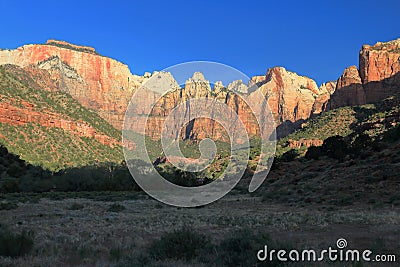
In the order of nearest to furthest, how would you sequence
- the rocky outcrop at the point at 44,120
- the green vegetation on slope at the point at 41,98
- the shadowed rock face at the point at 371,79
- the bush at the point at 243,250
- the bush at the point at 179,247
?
the bush at the point at 243,250
the bush at the point at 179,247
the rocky outcrop at the point at 44,120
the green vegetation on slope at the point at 41,98
the shadowed rock face at the point at 371,79

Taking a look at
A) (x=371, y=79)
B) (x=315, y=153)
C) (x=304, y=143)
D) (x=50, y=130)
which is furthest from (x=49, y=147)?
(x=371, y=79)

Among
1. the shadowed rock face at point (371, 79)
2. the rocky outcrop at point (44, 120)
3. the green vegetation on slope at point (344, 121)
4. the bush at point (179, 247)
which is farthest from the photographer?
the shadowed rock face at point (371, 79)

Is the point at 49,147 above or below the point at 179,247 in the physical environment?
above

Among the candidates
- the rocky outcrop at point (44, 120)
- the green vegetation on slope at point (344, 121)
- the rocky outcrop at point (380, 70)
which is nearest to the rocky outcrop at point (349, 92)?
the rocky outcrop at point (380, 70)

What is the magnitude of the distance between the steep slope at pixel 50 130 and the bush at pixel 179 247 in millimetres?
67409

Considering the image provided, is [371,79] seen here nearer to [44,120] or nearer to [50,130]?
[50,130]

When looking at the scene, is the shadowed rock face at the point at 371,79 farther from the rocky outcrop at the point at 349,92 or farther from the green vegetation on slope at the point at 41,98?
the green vegetation on slope at the point at 41,98

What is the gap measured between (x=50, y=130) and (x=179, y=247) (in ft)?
270

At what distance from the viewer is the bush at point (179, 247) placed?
29.9 feet

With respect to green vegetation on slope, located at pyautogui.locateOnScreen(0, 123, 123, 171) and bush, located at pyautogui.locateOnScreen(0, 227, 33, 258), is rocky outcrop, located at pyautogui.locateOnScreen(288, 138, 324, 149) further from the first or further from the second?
bush, located at pyautogui.locateOnScreen(0, 227, 33, 258)

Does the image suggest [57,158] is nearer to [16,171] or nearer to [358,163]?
[16,171]

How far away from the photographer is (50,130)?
8375 centimetres

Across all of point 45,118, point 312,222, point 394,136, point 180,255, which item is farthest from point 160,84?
point 45,118

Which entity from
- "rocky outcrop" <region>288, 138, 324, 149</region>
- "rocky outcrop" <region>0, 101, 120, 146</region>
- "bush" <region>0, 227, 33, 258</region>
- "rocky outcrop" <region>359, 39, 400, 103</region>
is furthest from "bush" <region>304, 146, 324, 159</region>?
"rocky outcrop" <region>359, 39, 400, 103</region>
